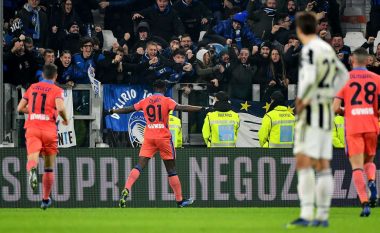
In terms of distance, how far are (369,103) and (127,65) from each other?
27.7 ft

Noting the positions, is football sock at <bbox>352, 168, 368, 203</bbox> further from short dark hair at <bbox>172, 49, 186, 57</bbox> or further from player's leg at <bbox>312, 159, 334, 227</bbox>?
short dark hair at <bbox>172, 49, 186, 57</bbox>

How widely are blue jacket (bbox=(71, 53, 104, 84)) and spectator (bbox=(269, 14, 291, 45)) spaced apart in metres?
4.39

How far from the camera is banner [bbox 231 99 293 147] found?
850 inches

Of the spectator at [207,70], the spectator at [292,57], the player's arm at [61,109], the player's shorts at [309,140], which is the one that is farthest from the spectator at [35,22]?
the player's shorts at [309,140]

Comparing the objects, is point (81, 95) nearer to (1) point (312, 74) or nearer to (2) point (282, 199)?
(2) point (282, 199)

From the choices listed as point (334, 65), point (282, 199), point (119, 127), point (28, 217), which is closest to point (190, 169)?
point (282, 199)

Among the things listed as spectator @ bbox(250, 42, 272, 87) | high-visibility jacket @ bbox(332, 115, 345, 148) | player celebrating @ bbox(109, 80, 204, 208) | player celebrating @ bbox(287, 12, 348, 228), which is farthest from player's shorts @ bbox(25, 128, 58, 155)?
spectator @ bbox(250, 42, 272, 87)

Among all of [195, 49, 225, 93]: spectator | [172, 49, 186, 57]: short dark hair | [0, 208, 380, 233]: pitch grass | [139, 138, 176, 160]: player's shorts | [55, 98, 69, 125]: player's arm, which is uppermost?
[172, 49, 186, 57]: short dark hair

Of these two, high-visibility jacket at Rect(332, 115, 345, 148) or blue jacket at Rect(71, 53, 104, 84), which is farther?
blue jacket at Rect(71, 53, 104, 84)

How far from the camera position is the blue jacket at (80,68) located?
21.4 metres

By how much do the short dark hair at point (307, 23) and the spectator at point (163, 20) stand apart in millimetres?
12675

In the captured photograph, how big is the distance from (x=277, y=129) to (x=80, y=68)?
14.7ft

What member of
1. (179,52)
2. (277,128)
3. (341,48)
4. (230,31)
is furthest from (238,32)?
(277,128)

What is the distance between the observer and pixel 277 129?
1970cm
